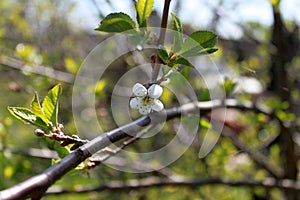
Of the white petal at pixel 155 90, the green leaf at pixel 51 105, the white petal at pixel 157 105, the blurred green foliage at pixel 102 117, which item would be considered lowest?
the blurred green foliage at pixel 102 117

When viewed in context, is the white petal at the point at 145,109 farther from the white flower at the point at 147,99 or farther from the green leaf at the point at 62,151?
the green leaf at the point at 62,151

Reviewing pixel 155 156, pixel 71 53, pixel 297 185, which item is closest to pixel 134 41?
pixel 297 185

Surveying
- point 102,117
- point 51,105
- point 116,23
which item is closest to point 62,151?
point 51,105

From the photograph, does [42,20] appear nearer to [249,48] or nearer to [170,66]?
[249,48]

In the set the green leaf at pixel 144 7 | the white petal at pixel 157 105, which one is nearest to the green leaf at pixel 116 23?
the green leaf at pixel 144 7

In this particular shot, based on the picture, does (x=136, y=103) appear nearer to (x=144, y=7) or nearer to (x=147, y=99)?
(x=147, y=99)

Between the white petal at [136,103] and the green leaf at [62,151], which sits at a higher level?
the white petal at [136,103]
